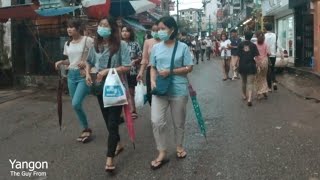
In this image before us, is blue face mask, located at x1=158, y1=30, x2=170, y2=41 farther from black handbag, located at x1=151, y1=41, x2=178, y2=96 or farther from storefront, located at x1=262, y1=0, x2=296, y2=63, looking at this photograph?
storefront, located at x1=262, y1=0, x2=296, y2=63

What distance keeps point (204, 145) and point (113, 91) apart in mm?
1728

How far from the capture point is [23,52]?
14812 mm

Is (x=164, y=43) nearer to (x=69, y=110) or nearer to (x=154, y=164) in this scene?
(x=154, y=164)

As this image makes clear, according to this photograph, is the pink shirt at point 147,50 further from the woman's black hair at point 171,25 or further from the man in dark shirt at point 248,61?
the man in dark shirt at point 248,61

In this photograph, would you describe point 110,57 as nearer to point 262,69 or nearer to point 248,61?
point 248,61

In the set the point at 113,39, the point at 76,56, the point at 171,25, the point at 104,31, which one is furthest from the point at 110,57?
the point at 76,56

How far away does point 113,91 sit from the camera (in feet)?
18.6

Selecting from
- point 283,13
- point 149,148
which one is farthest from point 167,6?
point 149,148

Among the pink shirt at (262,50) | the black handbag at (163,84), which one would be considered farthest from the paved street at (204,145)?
the pink shirt at (262,50)

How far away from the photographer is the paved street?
5.53 metres

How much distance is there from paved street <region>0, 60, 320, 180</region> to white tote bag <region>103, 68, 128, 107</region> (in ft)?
2.68

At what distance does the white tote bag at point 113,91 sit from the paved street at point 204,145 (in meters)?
0.82

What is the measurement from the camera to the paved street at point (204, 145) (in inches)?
218

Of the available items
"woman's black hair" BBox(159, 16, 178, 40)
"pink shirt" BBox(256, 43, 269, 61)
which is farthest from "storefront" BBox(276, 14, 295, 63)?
"woman's black hair" BBox(159, 16, 178, 40)
